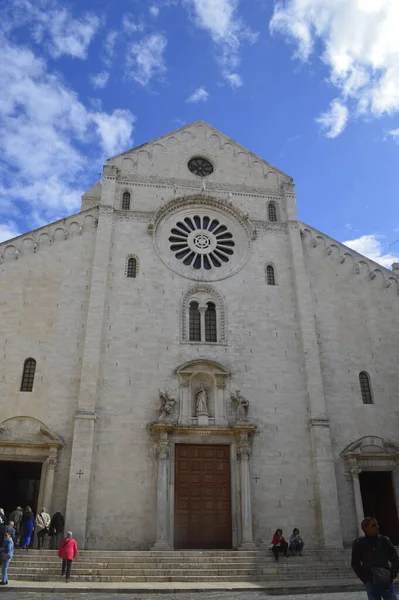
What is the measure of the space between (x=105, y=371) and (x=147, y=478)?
4.45 m

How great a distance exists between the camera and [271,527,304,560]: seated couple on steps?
1661 centimetres

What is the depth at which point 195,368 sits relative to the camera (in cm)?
2073

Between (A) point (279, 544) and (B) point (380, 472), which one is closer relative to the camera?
(A) point (279, 544)

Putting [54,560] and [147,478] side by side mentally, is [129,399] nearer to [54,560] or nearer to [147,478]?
[147,478]

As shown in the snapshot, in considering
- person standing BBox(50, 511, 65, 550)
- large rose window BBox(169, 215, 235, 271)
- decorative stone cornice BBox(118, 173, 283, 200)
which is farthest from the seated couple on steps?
decorative stone cornice BBox(118, 173, 283, 200)

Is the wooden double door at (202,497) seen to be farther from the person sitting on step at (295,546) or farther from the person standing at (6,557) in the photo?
the person standing at (6,557)

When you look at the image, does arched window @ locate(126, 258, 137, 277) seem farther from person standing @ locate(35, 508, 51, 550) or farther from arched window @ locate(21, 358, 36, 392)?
person standing @ locate(35, 508, 51, 550)

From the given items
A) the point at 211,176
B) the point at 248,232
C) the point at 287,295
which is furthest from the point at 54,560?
the point at 211,176

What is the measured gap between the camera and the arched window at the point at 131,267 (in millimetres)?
22578

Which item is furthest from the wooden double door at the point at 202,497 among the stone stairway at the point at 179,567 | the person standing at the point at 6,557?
the person standing at the point at 6,557

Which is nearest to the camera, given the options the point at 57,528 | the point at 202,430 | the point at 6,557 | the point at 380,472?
the point at 6,557

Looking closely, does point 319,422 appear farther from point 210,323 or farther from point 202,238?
point 202,238

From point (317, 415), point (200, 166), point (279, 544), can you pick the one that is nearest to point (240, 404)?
point (317, 415)

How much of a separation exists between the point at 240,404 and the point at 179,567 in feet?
21.9
